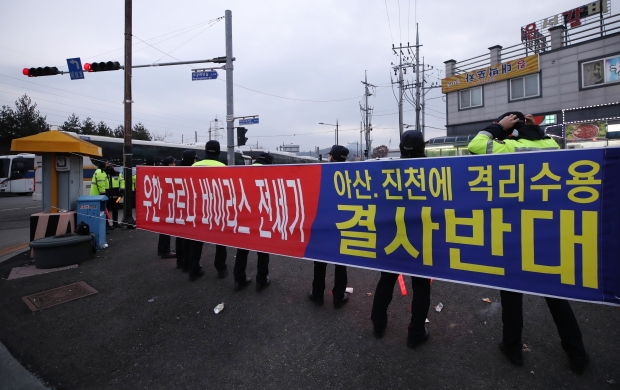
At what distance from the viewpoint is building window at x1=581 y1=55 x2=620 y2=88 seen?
771 inches

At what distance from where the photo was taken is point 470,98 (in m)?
27.6

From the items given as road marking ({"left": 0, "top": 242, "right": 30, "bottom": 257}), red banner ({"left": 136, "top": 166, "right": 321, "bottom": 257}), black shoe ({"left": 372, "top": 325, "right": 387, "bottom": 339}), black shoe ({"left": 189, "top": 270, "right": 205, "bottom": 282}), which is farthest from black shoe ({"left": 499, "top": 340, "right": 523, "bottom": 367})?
road marking ({"left": 0, "top": 242, "right": 30, "bottom": 257})

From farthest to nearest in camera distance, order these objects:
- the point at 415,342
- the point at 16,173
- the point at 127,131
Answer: the point at 16,173 → the point at 127,131 → the point at 415,342

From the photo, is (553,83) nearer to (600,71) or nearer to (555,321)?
(600,71)

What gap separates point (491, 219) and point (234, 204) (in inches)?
118

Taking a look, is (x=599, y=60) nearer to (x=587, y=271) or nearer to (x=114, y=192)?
(x=587, y=271)

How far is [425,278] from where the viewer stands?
9.94ft

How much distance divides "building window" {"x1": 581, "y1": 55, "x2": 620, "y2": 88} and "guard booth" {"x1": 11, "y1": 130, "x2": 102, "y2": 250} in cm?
2660

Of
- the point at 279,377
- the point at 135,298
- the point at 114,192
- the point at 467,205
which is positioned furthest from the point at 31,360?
the point at 114,192

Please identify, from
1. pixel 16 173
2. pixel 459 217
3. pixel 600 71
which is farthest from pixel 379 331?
pixel 16 173

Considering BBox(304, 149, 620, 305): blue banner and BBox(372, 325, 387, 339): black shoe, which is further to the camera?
BBox(372, 325, 387, 339): black shoe

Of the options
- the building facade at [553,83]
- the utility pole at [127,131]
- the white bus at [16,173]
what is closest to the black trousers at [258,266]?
the utility pole at [127,131]

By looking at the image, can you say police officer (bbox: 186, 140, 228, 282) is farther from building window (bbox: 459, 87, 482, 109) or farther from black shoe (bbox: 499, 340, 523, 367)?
building window (bbox: 459, 87, 482, 109)

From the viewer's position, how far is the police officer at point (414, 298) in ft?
10.0
